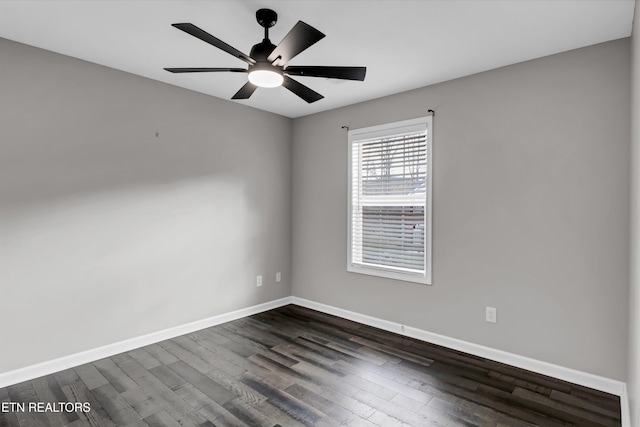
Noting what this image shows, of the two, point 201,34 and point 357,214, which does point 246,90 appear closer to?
point 201,34

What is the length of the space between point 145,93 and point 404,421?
348 centimetres

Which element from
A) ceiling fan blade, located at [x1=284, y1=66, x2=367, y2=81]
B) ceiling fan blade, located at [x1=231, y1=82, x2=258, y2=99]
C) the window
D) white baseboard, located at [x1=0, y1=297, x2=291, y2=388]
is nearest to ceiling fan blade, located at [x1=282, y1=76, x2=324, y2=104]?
ceiling fan blade, located at [x1=284, y1=66, x2=367, y2=81]

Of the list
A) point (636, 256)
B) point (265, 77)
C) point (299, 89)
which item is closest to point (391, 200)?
point (299, 89)

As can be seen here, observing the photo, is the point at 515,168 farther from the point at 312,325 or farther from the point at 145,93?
the point at 145,93

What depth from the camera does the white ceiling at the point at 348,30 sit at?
7.01ft

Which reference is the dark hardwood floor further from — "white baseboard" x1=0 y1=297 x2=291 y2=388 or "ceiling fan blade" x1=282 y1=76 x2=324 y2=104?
"ceiling fan blade" x1=282 y1=76 x2=324 y2=104

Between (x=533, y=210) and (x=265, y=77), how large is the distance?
232 centimetres

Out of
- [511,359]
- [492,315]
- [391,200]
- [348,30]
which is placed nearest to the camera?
[348,30]

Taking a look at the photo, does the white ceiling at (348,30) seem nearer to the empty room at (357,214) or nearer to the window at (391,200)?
the empty room at (357,214)

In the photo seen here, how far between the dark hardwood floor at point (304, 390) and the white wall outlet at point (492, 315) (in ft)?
1.18

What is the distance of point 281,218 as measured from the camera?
182 inches

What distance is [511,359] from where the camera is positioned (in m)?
2.91

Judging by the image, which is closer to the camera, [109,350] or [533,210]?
[533,210]

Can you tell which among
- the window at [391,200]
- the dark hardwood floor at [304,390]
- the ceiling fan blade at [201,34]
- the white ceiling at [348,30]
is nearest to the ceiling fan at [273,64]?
the ceiling fan blade at [201,34]
